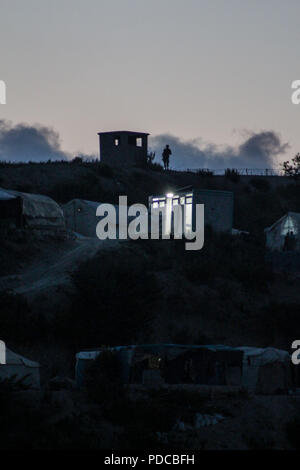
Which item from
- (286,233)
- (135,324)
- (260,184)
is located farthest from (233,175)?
(135,324)

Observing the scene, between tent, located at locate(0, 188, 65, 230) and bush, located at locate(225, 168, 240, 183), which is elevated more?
bush, located at locate(225, 168, 240, 183)

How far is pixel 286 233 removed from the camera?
142ft

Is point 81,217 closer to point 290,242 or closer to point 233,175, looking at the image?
point 290,242

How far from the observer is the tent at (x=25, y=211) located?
39.2 m

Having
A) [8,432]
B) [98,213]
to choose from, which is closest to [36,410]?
[8,432]

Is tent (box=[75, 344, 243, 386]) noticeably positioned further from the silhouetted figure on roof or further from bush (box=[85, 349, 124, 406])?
the silhouetted figure on roof

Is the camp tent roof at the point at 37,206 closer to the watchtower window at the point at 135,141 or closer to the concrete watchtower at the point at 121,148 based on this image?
the concrete watchtower at the point at 121,148

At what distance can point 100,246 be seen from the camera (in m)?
38.0

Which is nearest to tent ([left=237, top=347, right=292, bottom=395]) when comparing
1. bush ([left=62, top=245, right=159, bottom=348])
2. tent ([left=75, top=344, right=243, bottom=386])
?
tent ([left=75, top=344, right=243, bottom=386])

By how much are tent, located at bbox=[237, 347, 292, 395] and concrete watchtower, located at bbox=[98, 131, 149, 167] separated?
153 ft

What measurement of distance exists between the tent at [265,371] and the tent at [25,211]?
2105 cm

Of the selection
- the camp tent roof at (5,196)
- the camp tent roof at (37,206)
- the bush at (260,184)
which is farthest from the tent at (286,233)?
the bush at (260,184)

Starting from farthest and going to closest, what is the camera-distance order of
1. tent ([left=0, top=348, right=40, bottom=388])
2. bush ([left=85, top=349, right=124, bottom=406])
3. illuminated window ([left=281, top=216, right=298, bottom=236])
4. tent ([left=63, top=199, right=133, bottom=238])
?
tent ([left=63, top=199, right=133, bottom=238])
illuminated window ([left=281, top=216, right=298, bottom=236])
tent ([left=0, top=348, right=40, bottom=388])
bush ([left=85, top=349, right=124, bottom=406])

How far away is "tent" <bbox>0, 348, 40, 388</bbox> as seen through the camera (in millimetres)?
19188
